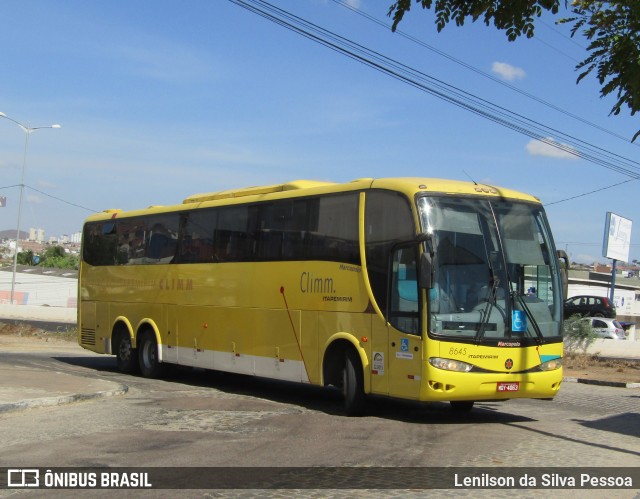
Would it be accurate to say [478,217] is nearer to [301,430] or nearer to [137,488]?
[301,430]

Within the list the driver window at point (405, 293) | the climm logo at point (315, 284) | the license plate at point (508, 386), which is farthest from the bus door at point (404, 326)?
the climm logo at point (315, 284)

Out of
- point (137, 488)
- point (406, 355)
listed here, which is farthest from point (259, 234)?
point (137, 488)

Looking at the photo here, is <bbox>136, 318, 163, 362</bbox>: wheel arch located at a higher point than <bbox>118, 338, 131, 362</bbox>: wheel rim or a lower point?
higher

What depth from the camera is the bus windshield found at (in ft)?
38.7

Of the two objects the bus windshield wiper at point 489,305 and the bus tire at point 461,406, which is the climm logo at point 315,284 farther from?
the bus tire at point 461,406

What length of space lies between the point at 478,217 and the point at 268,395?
19.4ft

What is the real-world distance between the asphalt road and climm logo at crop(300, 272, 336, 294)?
2.00m

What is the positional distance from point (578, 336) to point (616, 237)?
31.2 meters

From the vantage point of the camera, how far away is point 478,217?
1243cm

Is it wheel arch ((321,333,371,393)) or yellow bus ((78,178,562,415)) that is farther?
wheel arch ((321,333,371,393))

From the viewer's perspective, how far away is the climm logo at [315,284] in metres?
13.6

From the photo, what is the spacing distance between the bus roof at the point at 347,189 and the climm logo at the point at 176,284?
1618mm

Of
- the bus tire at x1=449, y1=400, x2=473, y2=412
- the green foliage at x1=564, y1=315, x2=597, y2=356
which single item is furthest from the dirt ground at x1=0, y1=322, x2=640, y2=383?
the bus tire at x1=449, y1=400, x2=473, y2=412

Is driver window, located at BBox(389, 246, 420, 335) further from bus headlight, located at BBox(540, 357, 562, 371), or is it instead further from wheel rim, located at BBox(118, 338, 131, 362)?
wheel rim, located at BBox(118, 338, 131, 362)
